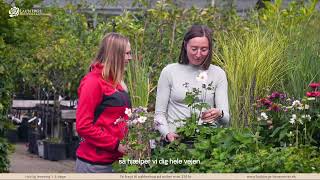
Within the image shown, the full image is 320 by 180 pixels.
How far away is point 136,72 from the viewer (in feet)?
23.8

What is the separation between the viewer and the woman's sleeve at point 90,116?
442 centimetres

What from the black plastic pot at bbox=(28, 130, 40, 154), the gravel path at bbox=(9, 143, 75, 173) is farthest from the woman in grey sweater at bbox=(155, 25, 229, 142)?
the black plastic pot at bbox=(28, 130, 40, 154)

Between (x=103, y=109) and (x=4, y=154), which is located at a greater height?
(x=103, y=109)

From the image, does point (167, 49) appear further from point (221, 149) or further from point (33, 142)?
point (221, 149)

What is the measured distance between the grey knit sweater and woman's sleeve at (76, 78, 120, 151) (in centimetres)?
51

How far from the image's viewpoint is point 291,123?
5.10 metres

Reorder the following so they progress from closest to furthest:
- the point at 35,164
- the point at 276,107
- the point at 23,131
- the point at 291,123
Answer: the point at 291,123
the point at 276,107
the point at 35,164
the point at 23,131

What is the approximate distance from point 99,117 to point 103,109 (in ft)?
0.16

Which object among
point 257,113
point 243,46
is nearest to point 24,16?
point 243,46

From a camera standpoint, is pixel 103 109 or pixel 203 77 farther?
pixel 203 77

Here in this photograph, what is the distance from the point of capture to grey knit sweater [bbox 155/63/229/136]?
490 centimetres

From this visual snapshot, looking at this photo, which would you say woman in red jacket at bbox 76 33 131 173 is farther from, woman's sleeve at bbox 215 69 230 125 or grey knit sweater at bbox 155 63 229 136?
woman's sleeve at bbox 215 69 230 125

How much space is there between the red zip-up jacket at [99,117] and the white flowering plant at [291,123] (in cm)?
108

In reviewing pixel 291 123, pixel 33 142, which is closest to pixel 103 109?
pixel 291 123
